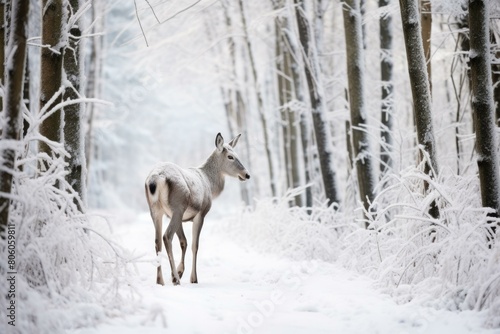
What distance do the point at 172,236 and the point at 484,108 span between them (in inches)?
136

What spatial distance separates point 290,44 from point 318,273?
4.78 m

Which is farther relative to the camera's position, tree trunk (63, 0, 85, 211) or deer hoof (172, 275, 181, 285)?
deer hoof (172, 275, 181, 285)

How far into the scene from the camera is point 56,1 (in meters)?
4.21

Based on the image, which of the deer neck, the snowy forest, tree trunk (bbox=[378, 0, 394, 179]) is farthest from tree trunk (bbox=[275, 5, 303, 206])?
the deer neck

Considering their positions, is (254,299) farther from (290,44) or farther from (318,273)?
(290,44)

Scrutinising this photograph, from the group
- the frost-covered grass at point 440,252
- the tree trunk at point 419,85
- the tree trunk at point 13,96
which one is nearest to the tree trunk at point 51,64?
the tree trunk at point 13,96

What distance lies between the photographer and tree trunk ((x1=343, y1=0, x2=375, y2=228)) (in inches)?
261

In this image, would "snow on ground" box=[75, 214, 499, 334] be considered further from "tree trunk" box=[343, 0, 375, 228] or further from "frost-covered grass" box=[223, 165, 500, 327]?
"tree trunk" box=[343, 0, 375, 228]

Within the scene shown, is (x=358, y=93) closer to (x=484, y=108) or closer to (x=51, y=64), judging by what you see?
(x=484, y=108)

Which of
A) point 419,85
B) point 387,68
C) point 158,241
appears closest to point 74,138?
point 158,241

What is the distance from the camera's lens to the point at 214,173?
6879mm

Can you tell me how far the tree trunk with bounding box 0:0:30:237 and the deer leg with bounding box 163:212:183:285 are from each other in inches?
98.4

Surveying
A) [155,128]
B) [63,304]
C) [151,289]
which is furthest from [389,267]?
[155,128]

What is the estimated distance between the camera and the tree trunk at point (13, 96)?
2.91 meters
